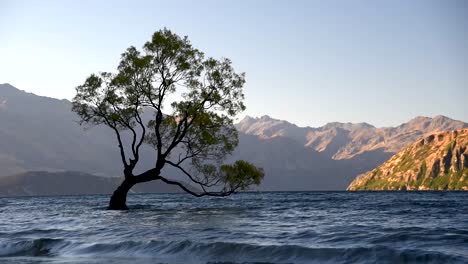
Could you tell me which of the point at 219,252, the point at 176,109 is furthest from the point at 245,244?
the point at 176,109

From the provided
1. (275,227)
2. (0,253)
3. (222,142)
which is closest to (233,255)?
(275,227)

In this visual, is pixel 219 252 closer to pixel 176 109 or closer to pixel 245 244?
pixel 245 244

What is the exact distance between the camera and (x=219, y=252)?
24656mm

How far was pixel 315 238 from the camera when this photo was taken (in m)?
28.5

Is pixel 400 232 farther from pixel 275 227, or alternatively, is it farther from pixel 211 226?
pixel 211 226

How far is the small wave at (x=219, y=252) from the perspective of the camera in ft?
72.3

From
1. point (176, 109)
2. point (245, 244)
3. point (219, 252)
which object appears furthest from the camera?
point (176, 109)

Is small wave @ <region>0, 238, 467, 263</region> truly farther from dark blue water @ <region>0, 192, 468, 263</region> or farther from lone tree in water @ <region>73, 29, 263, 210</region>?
lone tree in water @ <region>73, 29, 263, 210</region>

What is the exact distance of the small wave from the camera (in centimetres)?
2203

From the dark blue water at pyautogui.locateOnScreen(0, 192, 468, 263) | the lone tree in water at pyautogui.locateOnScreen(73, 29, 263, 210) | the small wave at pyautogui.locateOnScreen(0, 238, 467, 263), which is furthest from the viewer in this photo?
the lone tree in water at pyautogui.locateOnScreen(73, 29, 263, 210)

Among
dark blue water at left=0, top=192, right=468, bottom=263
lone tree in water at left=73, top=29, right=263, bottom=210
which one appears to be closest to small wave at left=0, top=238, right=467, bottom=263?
dark blue water at left=0, top=192, right=468, bottom=263

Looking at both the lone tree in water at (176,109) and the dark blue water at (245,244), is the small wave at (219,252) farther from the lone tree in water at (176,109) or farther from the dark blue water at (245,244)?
the lone tree in water at (176,109)

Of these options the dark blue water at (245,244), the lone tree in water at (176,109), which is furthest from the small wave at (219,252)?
the lone tree in water at (176,109)

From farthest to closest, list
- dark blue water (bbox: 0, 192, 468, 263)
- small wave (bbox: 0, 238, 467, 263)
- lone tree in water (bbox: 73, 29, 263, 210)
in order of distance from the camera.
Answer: lone tree in water (bbox: 73, 29, 263, 210) → dark blue water (bbox: 0, 192, 468, 263) → small wave (bbox: 0, 238, 467, 263)
